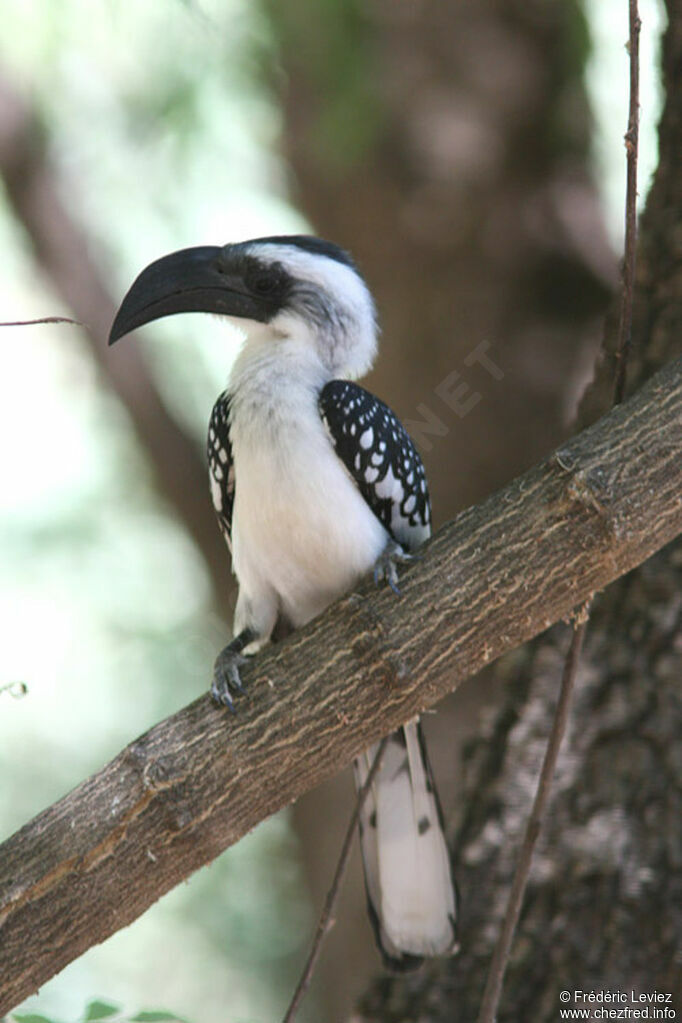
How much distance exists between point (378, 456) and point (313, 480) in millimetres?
180

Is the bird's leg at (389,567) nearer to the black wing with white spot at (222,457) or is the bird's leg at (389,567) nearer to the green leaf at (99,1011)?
the black wing with white spot at (222,457)

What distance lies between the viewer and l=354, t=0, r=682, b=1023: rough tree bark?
108 inches

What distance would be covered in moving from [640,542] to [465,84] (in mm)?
2587

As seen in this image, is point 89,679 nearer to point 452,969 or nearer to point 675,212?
point 452,969

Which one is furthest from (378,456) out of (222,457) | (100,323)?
(100,323)

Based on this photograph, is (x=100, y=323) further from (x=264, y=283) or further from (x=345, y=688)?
(x=345, y=688)

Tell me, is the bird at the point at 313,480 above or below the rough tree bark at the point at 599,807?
above

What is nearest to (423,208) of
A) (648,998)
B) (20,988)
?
(648,998)

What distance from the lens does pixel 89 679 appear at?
5797mm

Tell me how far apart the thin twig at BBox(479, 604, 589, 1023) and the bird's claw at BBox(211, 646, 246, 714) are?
634 mm

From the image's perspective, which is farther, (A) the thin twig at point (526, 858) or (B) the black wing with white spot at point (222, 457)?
(B) the black wing with white spot at point (222, 457)

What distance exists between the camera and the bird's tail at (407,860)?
2688mm

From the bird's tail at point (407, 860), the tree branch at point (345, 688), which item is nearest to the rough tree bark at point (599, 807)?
the bird's tail at point (407, 860)

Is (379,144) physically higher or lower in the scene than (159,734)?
higher
